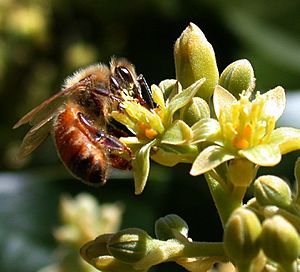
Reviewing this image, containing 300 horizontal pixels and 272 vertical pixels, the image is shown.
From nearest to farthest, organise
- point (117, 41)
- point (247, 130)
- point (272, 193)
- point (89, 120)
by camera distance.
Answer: point (272, 193) < point (247, 130) < point (89, 120) < point (117, 41)

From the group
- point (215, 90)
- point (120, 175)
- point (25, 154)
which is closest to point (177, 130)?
point (215, 90)

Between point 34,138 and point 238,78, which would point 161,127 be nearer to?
point 238,78

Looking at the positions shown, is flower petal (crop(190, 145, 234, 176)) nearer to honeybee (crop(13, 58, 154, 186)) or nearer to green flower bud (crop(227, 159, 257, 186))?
green flower bud (crop(227, 159, 257, 186))

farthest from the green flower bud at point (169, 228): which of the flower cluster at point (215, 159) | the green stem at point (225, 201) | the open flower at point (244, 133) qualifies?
the open flower at point (244, 133)

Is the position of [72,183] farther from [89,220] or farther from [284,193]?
[284,193]

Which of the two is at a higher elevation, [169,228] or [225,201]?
[225,201]

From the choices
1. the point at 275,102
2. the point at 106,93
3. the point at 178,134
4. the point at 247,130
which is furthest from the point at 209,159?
the point at 106,93
